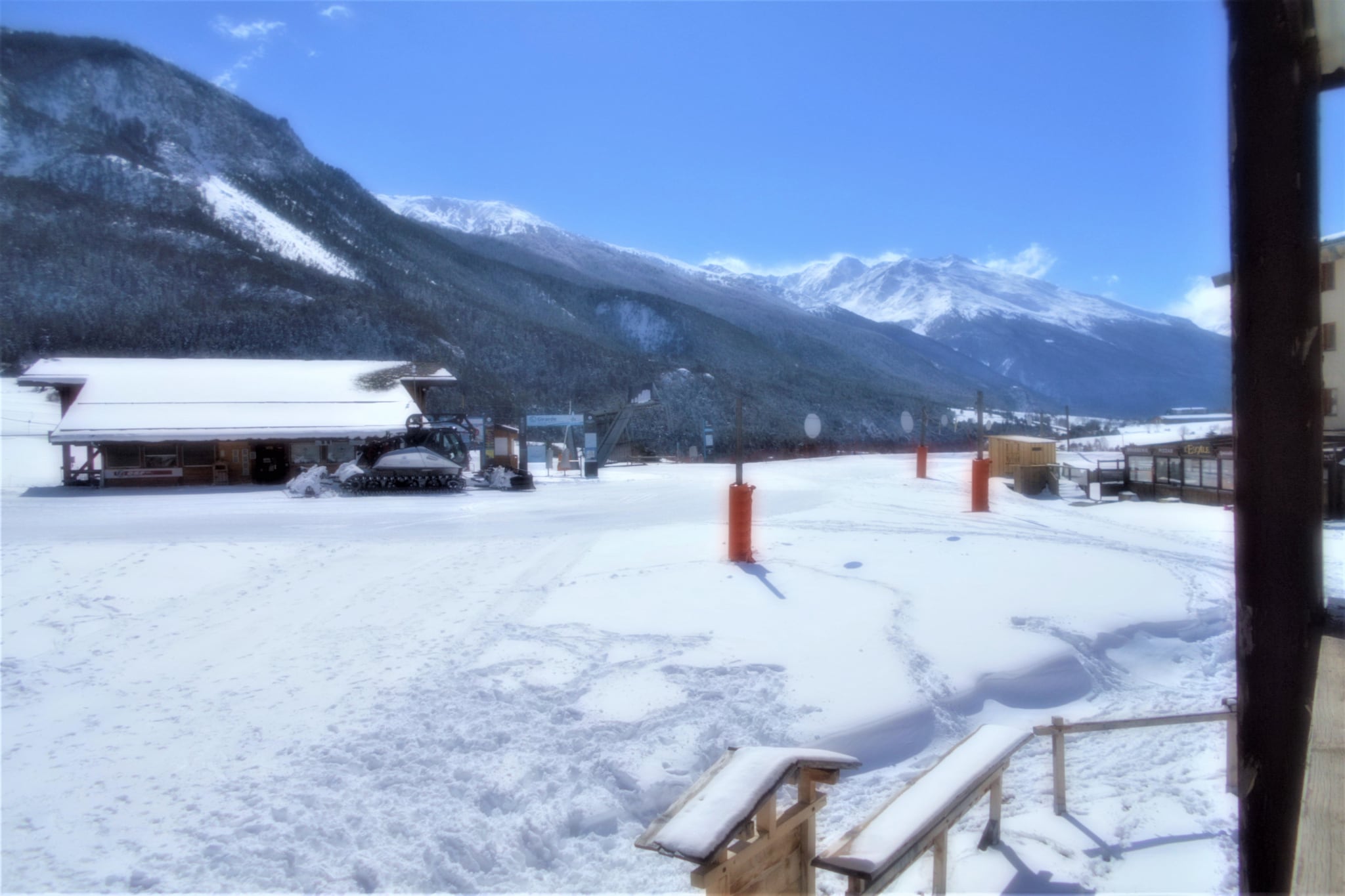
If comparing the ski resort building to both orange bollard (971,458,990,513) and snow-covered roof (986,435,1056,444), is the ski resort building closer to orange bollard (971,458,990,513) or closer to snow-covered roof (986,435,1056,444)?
orange bollard (971,458,990,513)

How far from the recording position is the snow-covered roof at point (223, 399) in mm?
31391

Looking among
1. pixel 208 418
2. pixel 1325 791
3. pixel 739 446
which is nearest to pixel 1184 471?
pixel 739 446

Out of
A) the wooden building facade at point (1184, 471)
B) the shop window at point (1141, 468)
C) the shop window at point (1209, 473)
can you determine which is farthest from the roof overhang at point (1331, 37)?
the shop window at point (1141, 468)

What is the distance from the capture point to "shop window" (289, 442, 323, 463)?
33.2m

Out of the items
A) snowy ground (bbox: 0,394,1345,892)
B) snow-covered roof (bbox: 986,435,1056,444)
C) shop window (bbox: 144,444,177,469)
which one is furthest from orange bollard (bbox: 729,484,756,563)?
shop window (bbox: 144,444,177,469)

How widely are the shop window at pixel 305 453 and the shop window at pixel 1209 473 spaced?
31273 millimetres

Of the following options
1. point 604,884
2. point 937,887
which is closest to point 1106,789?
point 937,887

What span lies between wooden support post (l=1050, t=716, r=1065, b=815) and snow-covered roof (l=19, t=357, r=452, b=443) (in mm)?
30739

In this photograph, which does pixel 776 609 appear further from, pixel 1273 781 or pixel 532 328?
pixel 532 328

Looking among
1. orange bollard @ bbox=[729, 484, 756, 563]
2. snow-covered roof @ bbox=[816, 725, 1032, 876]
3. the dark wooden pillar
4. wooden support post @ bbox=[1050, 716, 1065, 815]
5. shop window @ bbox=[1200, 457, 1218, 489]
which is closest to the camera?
the dark wooden pillar

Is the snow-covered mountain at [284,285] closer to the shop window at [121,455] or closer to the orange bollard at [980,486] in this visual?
the shop window at [121,455]

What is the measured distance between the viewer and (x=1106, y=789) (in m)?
5.91

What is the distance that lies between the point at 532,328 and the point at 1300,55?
105108 millimetres

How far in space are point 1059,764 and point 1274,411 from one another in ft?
16.0
